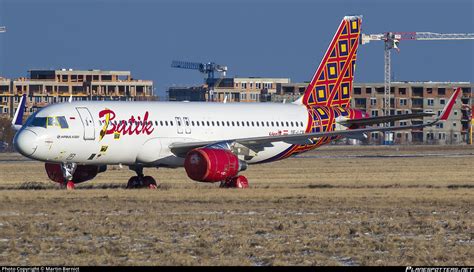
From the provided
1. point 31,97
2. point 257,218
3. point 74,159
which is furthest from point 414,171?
point 31,97

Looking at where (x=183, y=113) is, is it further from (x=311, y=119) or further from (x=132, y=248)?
(x=132, y=248)

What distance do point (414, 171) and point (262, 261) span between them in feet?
153

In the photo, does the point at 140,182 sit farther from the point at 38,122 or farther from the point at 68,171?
the point at 38,122

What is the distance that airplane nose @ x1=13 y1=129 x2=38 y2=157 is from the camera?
153 ft

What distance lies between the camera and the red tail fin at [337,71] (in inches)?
2324

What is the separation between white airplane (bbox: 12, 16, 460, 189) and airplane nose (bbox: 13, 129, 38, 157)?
0.13 feet

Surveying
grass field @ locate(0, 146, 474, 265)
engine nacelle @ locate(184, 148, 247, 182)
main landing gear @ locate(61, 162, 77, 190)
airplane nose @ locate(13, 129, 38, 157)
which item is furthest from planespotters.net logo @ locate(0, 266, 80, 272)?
main landing gear @ locate(61, 162, 77, 190)

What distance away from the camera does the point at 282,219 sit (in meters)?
34.0

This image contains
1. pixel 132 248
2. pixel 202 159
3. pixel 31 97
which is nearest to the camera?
pixel 132 248

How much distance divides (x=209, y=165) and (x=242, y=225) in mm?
15983

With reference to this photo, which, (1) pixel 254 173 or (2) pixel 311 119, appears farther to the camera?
(1) pixel 254 173

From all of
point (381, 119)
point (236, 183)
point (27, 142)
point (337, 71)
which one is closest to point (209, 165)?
point (236, 183)

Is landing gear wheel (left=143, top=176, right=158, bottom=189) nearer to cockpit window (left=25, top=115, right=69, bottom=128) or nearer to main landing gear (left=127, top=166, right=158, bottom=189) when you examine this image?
main landing gear (left=127, top=166, right=158, bottom=189)

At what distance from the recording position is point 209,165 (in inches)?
1880
